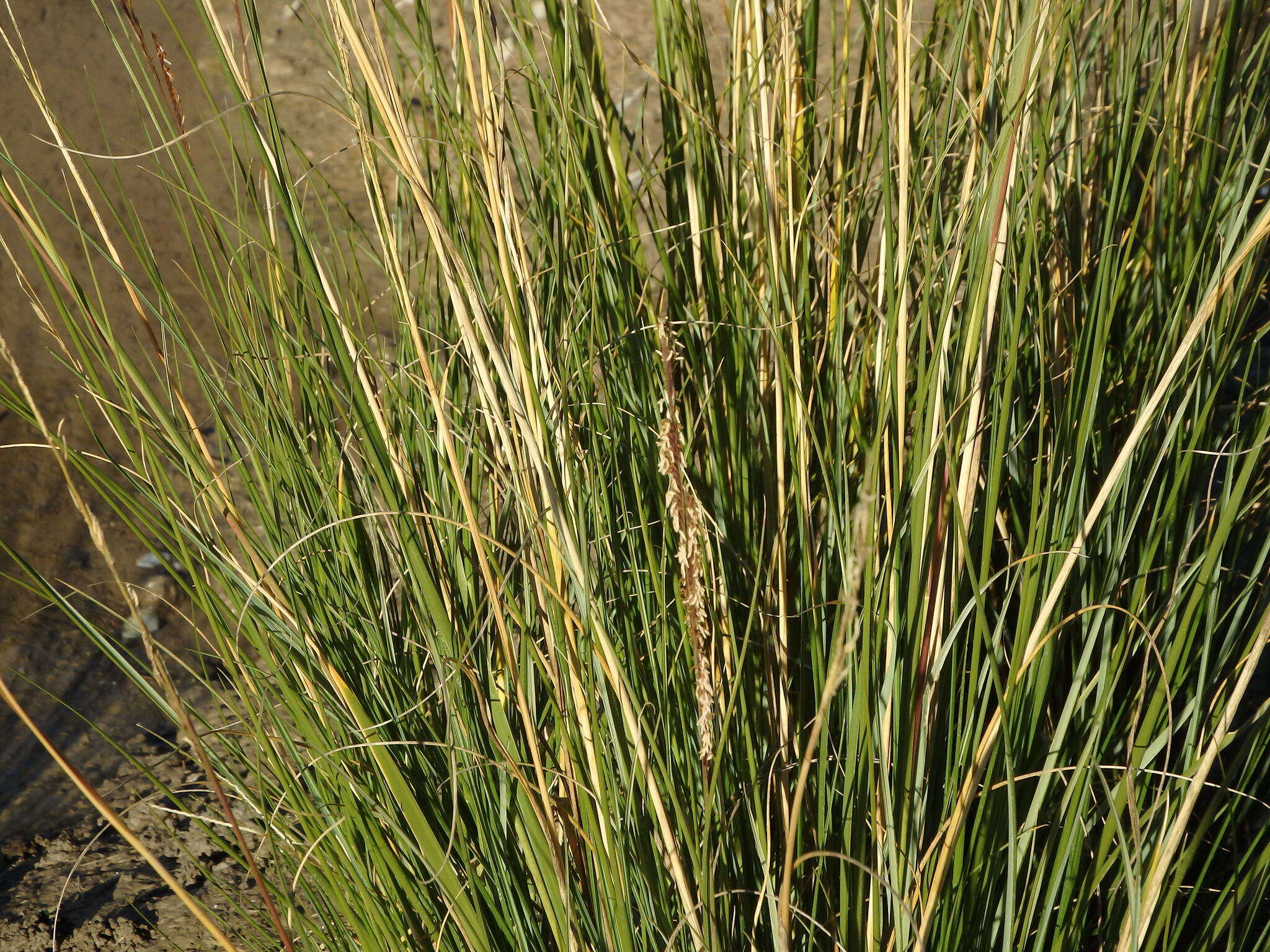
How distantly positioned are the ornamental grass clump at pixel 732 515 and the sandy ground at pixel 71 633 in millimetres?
244

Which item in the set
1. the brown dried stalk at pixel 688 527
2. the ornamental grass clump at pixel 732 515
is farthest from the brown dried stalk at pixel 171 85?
the brown dried stalk at pixel 688 527

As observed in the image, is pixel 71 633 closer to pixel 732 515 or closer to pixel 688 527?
pixel 732 515

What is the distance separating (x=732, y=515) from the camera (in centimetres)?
103

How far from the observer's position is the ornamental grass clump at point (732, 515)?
78cm

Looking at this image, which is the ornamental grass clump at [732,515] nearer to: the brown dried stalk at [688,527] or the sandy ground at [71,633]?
the brown dried stalk at [688,527]

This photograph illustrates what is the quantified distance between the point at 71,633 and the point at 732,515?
1773mm

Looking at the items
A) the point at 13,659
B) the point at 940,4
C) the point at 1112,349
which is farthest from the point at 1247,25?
the point at 13,659

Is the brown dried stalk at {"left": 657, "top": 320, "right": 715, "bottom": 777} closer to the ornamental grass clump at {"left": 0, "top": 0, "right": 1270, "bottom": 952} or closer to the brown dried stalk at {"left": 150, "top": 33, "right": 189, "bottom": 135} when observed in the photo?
the ornamental grass clump at {"left": 0, "top": 0, "right": 1270, "bottom": 952}

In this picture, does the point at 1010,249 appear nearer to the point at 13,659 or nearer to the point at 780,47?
the point at 780,47

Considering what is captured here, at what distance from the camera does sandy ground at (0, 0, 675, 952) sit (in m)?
1.52

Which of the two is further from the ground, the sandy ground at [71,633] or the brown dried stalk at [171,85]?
the brown dried stalk at [171,85]

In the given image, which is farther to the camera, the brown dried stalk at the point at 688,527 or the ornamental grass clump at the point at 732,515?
the ornamental grass clump at the point at 732,515

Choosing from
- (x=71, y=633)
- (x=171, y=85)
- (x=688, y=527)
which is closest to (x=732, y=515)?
(x=688, y=527)

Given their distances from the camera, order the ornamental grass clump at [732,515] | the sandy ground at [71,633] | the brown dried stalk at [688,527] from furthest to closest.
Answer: the sandy ground at [71,633]
the ornamental grass clump at [732,515]
the brown dried stalk at [688,527]
